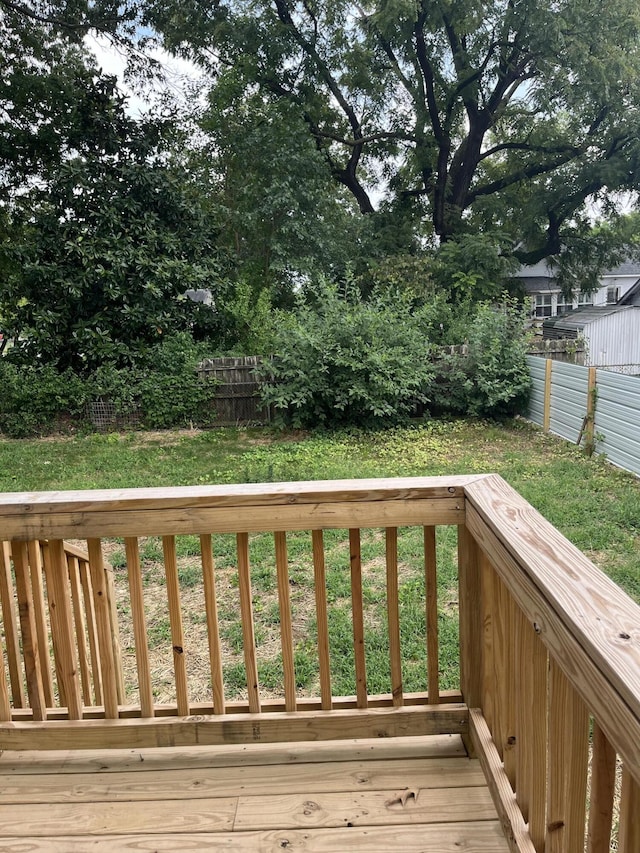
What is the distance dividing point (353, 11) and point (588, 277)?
8.95m

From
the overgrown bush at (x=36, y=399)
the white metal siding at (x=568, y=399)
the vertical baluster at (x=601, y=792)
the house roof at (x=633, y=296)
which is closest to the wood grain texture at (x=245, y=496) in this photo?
the vertical baluster at (x=601, y=792)

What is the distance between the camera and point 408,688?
258 centimetres

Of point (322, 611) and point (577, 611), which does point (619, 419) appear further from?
point (577, 611)

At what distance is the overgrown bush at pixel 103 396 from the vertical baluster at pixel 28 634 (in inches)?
280

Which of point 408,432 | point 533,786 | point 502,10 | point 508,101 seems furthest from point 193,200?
point 533,786

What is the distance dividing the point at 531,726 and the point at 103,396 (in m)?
8.37

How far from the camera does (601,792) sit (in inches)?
32.7

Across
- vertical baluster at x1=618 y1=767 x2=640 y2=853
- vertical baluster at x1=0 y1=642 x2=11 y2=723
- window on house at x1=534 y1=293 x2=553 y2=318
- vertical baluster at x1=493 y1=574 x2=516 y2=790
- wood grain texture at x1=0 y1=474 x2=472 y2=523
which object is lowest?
vertical baluster at x1=0 y1=642 x2=11 y2=723

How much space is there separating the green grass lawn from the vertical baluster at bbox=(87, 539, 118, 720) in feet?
3.58

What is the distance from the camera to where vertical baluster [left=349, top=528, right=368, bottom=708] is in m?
1.58

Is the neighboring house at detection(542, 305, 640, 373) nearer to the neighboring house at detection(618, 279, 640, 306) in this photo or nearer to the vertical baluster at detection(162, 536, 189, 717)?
the neighboring house at detection(618, 279, 640, 306)

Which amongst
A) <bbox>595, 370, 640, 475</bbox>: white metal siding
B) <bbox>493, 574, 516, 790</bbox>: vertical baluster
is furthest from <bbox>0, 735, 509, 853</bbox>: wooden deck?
<bbox>595, 370, 640, 475</bbox>: white metal siding

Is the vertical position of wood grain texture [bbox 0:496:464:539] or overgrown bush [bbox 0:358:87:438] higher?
wood grain texture [bbox 0:496:464:539]

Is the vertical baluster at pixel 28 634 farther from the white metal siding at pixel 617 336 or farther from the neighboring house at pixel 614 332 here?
the white metal siding at pixel 617 336
